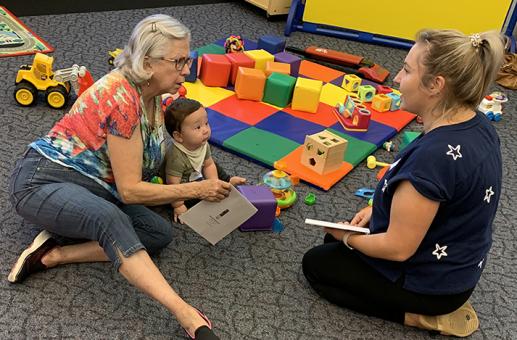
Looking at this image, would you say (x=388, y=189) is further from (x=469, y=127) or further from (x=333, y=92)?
(x=333, y=92)

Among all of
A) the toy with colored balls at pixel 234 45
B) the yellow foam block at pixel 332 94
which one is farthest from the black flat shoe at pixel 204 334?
the toy with colored balls at pixel 234 45

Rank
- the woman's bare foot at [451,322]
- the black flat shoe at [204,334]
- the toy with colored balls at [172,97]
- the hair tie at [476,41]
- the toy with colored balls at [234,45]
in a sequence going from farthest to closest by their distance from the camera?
the toy with colored balls at [234,45] → the toy with colored balls at [172,97] → the woman's bare foot at [451,322] → the black flat shoe at [204,334] → the hair tie at [476,41]

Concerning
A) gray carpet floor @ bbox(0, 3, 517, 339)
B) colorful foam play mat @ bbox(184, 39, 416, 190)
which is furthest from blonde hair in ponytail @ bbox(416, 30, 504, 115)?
colorful foam play mat @ bbox(184, 39, 416, 190)

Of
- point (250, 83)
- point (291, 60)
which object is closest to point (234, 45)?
point (291, 60)

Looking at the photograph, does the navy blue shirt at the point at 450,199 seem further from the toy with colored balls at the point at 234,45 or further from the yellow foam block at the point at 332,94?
the toy with colored balls at the point at 234,45

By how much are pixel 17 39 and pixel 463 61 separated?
2683 mm

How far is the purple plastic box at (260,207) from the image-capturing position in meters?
2.03

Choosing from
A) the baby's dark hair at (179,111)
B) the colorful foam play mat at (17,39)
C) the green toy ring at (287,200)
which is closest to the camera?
the baby's dark hair at (179,111)

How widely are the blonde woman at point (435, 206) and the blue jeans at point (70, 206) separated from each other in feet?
2.17

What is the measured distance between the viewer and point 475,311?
1.89 m

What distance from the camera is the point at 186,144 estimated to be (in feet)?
6.66

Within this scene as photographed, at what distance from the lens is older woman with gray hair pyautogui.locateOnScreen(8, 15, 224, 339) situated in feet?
5.14

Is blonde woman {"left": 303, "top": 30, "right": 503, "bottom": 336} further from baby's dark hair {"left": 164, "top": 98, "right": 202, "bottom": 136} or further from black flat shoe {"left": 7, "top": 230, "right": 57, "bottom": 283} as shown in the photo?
black flat shoe {"left": 7, "top": 230, "right": 57, "bottom": 283}

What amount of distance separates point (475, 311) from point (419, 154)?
75 cm
